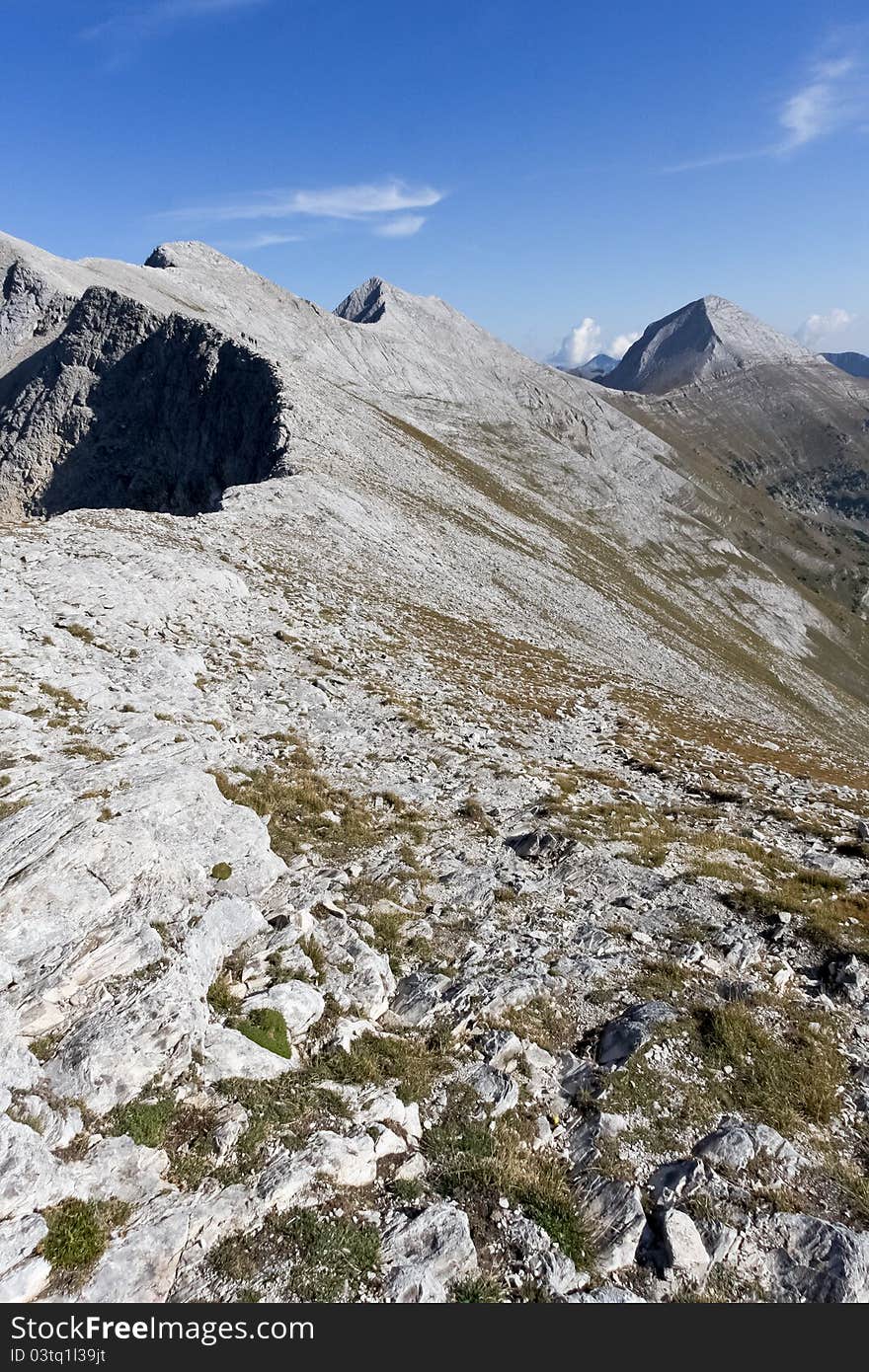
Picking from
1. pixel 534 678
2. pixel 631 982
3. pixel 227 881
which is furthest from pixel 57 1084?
pixel 534 678

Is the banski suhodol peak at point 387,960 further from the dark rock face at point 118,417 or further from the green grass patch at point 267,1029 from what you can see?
the dark rock face at point 118,417

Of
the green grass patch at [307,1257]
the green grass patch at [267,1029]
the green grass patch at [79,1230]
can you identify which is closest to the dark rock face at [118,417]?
the green grass patch at [267,1029]

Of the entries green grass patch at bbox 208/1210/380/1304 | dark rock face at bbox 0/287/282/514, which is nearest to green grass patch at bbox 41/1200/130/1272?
green grass patch at bbox 208/1210/380/1304

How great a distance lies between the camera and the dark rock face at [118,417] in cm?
9106

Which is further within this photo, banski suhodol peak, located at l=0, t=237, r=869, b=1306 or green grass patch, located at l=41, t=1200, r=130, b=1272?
banski suhodol peak, located at l=0, t=237, r=869, b=1306

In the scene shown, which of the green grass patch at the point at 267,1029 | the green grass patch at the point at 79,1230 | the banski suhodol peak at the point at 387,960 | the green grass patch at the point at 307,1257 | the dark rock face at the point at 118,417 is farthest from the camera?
the dark rock face at the point at 118,417

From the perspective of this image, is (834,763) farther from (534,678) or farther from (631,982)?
(631,982)

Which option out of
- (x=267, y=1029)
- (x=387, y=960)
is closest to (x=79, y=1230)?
(x=267, y=1029)

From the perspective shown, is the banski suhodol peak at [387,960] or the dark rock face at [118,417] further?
the dark rock face at [118,417]

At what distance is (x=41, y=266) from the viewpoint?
128750mm

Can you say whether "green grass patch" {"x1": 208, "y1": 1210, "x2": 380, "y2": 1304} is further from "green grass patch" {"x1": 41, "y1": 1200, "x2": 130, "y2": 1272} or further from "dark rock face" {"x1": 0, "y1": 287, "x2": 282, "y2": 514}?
"dark rock face" {"x1": 0, "y1": 287, "x2": 282, "y2": 514}

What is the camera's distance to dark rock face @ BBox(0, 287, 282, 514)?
299 ft

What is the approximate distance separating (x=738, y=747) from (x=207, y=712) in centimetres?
2392

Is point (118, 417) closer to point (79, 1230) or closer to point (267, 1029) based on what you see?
point (267, 1029)
